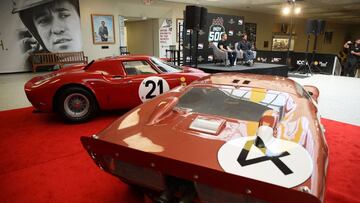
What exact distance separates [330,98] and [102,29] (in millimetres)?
9093

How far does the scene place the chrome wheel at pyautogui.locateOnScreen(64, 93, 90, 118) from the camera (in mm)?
3680

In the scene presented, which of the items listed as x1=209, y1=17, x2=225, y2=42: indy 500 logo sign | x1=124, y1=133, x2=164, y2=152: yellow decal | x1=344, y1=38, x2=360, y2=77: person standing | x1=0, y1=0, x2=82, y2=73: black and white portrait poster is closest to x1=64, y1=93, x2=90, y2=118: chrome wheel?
x1=124, y1=133, x2=164, y2=152: yellow decal

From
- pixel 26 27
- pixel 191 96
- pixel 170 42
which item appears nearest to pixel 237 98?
pixel 191 96

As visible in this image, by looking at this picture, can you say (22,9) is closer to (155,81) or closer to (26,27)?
(26,27)

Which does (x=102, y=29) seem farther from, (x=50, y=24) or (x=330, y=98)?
(x=330, y=98)

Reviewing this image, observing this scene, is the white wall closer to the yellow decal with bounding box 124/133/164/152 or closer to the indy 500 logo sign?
the indy 500 logo sign

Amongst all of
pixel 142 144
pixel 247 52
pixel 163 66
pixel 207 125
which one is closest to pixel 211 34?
pixel 247 52

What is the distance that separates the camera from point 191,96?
2.04 m

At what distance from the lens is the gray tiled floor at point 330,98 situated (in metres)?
4.53

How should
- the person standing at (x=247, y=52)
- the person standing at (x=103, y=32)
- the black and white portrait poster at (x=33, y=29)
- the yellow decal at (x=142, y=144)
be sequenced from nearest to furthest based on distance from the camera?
the yellow decal at (x=142, y=144) → the black and white portrait poster at (x=33, y=29) → the person standing at (x=247, y=52) → the person standing at (x=103, y=32)

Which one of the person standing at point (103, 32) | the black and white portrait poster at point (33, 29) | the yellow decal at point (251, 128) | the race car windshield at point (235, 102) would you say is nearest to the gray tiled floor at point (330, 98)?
the black and white portrait poster at point (33, 29)

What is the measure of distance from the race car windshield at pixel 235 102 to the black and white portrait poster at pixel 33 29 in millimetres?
9242

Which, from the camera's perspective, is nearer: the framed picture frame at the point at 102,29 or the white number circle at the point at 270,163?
the white number circle at the point at 270,163

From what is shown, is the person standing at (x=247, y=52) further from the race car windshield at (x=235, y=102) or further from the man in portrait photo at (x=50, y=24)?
the race car windshield at (x=235, y=102)
